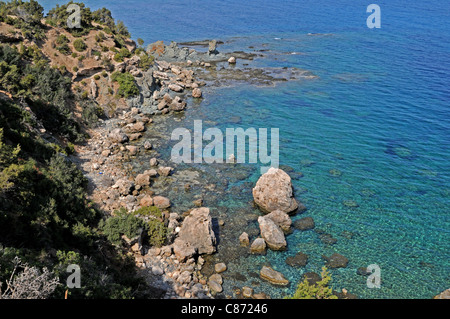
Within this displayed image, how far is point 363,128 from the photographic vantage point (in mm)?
49875

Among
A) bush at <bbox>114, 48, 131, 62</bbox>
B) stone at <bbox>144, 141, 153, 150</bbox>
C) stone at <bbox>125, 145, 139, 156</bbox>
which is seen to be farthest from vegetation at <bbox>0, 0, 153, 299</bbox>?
bush at <bbox>114, 48, 131, 62</bbox>

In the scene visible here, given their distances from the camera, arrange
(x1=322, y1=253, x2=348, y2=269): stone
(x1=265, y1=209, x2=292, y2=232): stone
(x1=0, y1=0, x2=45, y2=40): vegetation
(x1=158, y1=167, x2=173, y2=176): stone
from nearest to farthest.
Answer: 1. (x1=322, y1=253, x2=348, y2=269): stone
2. (x1=265, y1=209, x2=292, y2=232): stone
3. (x1=158, y1=167, x2=173, y2=176): stone
4. (x1=0, y1=0, x2=45, y2=40): vegetation

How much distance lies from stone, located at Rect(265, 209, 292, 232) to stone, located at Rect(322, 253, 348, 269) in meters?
4.36

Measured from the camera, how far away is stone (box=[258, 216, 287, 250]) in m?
27.8

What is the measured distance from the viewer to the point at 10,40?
161 ft

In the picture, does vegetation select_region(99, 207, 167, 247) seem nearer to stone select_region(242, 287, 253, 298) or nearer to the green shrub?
the green shrub

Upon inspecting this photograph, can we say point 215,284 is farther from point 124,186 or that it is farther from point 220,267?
point 124,186

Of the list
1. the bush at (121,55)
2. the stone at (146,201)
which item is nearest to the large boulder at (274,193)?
the stone at (146,201)

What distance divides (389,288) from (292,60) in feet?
217

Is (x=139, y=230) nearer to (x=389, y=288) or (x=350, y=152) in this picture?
(x=389, y=288)

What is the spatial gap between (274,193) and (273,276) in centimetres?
924

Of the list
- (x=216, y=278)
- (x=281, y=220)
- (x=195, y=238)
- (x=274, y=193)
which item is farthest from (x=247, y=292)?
(x=274, y=193)

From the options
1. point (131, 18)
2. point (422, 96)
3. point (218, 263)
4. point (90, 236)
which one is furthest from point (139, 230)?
point (131, 18)

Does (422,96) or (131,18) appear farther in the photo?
(131,18)
